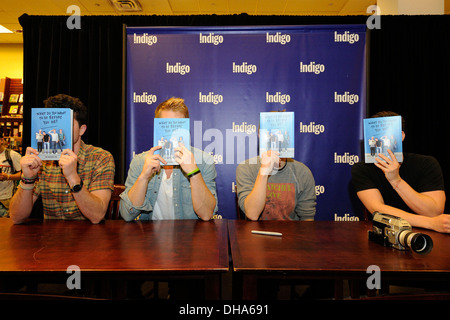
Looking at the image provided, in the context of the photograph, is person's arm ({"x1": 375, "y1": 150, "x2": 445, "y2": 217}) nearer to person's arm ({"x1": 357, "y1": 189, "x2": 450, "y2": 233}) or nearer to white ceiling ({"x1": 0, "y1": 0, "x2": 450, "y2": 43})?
person's arm ({"x1": 357, "y1": 189, "x2": 450, "y2": 233})

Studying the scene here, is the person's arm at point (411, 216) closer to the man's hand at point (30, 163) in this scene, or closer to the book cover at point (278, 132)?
the book cover at point (278, 132)

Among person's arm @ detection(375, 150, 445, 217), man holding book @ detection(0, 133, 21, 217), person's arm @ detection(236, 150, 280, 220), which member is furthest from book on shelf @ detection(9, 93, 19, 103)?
person's arm @ detection(375, 150, 445, 217)

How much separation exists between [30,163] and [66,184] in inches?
11.6

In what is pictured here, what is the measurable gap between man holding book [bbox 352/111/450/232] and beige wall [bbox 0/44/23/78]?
24.8 ft

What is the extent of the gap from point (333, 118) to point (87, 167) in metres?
2.56

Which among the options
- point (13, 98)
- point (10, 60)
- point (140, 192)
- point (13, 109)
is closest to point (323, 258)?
point (140, 192)

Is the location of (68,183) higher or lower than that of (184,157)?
lower

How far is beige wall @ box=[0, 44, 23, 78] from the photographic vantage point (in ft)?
21.8

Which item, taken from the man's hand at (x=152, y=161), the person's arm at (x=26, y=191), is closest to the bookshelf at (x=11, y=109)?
the person's arm at (x=26, y=191)

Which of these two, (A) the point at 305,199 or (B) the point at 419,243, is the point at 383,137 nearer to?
(A) the point at 305,199

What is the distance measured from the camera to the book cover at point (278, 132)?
66.6 inches

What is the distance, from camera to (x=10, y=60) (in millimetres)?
6664
